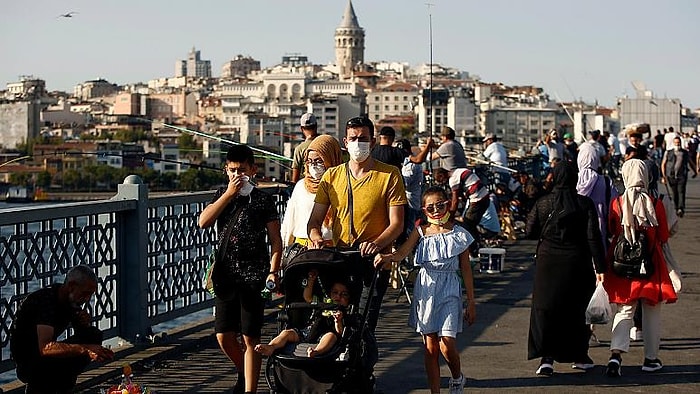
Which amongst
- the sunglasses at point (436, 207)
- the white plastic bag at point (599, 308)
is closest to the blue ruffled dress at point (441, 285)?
the sunglasses at point (436, 207)

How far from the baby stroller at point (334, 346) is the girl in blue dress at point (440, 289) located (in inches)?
26.1

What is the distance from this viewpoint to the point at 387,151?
37.0 ft

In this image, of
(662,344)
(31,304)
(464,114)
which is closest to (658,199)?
(662,344)

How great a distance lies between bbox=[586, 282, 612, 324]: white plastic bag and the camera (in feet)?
26.9

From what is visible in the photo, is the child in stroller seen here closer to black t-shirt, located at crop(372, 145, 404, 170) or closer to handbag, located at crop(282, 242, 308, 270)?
handbag, located at crop(282, 242, 308, 270)

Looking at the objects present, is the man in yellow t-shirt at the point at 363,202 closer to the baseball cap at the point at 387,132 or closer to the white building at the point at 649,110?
the baseball cap at the point at 387,132

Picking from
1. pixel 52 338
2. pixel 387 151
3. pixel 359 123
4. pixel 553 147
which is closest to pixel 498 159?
pixel 553 147

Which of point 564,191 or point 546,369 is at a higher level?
point 564,191

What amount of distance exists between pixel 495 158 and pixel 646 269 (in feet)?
36.9

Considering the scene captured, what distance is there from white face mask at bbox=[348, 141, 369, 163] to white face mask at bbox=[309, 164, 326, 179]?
0.56 m

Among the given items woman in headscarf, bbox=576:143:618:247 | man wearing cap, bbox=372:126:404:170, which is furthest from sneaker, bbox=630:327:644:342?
man wearing cap, bbox=372:126:404:170

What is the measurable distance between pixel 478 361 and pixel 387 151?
305 cm

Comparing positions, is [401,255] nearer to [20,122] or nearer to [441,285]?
[441,285]

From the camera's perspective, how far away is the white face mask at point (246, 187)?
7145 mm
